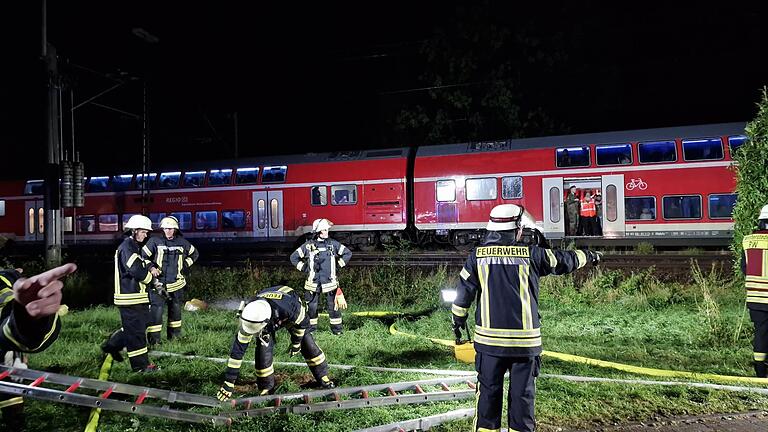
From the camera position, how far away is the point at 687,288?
1008 centimetres

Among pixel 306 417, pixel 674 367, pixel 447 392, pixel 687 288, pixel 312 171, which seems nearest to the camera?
pixel 306 417

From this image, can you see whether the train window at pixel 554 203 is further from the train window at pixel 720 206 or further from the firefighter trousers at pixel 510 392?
the firefighter trousers at pixel 510 392

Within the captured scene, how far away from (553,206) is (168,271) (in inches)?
451

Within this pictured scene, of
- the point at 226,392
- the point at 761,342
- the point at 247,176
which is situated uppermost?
the point at 247,176

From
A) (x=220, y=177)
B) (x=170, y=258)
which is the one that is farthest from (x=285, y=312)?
(x=220, y=177)

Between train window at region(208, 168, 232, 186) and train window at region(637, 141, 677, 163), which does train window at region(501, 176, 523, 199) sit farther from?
train window at region(208, 168, 232, 186)

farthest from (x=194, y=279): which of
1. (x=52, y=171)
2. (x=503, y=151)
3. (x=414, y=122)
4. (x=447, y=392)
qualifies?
(x=414, y=122)

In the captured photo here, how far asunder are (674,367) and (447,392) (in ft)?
9.54

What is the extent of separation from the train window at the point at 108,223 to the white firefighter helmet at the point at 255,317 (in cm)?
1925

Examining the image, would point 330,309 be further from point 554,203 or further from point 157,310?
point 554,203

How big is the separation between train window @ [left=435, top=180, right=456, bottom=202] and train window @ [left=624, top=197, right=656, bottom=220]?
16.5 ft

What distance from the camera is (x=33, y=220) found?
22797 millimetres

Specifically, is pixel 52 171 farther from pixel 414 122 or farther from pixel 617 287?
pixel 414 122

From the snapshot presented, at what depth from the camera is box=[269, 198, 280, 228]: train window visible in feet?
62.5
